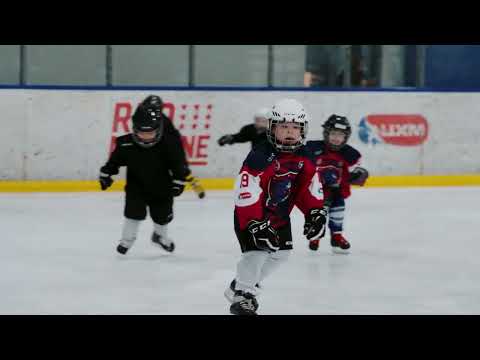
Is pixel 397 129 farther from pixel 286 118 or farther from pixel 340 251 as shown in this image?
pixel 286 118

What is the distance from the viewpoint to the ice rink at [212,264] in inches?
209

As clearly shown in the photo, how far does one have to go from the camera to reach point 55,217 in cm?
880

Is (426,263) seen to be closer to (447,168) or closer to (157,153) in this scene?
(157,153)

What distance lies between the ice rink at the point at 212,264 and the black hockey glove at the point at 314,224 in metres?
0.65

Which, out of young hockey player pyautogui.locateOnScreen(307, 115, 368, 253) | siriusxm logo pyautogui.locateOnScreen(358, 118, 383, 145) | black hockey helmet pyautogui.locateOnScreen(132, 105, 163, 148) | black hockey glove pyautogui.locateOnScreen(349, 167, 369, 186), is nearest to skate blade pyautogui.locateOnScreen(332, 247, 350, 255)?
young hockey player pyautogui.locateOnScreen(307, 115, 368, 253)

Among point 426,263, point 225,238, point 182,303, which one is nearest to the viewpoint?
point 182,303

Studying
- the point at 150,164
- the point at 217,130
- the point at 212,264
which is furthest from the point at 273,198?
the point at 217,130

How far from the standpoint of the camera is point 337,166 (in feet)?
23.2

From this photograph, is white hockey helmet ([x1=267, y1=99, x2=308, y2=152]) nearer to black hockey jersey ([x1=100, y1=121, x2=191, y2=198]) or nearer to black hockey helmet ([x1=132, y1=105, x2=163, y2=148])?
black hockey helmet ([x1=132, y1=105, x2=163, y2=148])

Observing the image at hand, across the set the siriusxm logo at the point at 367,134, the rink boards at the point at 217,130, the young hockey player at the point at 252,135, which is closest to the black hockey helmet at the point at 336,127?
A: the young hockey player at the point at 252,135

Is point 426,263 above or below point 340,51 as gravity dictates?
below

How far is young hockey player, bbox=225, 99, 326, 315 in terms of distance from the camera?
4.54 m
